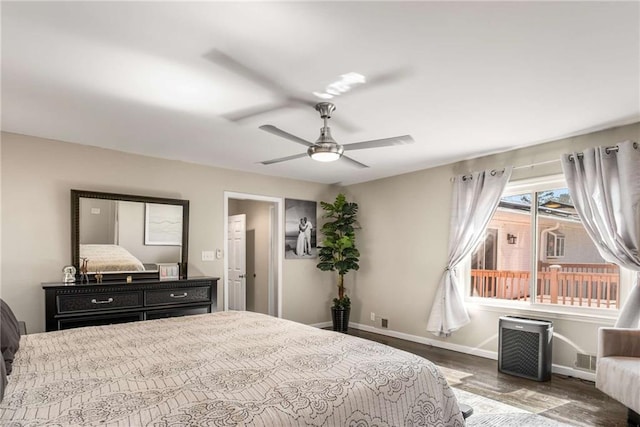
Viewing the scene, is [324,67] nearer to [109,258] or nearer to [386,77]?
[386,77]

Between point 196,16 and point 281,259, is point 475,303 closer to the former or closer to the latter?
point 281,259

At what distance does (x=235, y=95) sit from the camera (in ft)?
9.23

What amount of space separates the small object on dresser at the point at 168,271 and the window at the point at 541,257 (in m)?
3.67

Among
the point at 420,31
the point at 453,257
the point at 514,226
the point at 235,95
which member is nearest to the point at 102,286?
the point at 235,95

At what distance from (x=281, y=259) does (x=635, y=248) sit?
4273 mm

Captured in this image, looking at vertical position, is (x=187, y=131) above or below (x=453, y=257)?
above

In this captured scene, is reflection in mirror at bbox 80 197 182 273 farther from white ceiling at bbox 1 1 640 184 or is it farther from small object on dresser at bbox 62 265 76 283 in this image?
white ceiling at bbox 1 1 640 184

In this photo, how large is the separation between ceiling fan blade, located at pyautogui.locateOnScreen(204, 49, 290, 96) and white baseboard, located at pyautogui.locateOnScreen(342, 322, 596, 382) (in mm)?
3784

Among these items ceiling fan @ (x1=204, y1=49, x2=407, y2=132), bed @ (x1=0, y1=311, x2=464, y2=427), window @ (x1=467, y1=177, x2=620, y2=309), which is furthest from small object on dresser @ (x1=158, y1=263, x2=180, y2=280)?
window @ (x1=467, y1=177, x2=620, y2=309)

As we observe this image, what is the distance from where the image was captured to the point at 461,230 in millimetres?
4730

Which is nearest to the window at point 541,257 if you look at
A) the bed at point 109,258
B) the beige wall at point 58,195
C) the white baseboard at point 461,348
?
the white baseboard at point 461,348

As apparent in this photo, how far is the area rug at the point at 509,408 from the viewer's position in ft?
9.22

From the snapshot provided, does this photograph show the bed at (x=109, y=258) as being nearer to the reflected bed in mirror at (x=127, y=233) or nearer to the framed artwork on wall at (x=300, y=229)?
the reflected bed in mirror at (x=127, y=233)

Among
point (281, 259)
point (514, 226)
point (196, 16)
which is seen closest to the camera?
point (196, 16)
